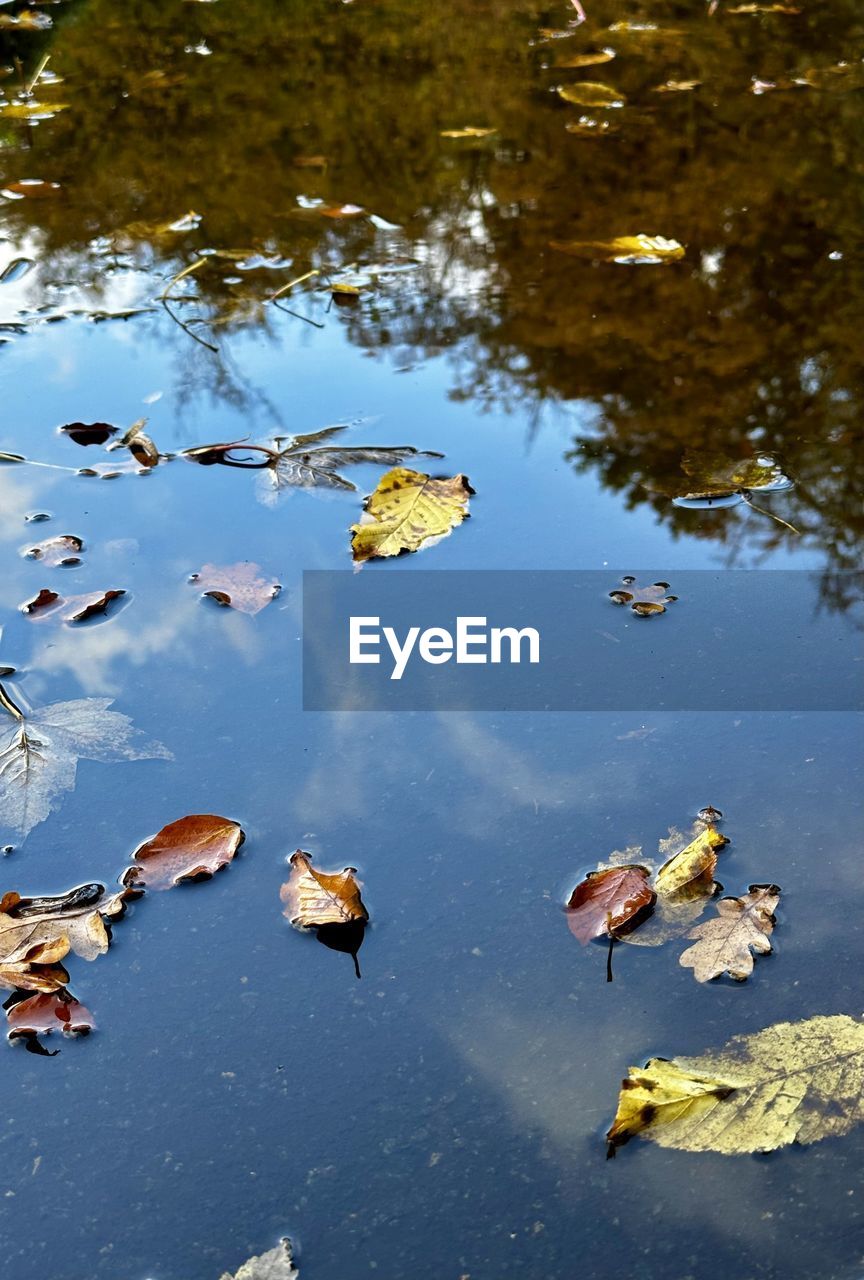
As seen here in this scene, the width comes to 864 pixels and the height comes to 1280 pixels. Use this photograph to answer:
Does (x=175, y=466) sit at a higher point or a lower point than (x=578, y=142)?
lower

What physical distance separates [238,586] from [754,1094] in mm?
1198

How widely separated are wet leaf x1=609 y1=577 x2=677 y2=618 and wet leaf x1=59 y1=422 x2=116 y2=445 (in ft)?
3.91

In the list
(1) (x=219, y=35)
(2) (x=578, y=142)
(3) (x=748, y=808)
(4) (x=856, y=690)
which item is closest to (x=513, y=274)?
(2) (x=578, y=142)

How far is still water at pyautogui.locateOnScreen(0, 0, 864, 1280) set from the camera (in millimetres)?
1167

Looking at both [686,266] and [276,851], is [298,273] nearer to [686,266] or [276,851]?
[686,266]

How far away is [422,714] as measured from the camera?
5.70 feet

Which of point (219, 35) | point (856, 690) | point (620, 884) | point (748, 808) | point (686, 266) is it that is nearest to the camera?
point (620, 884)

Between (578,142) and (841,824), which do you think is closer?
(841,824)

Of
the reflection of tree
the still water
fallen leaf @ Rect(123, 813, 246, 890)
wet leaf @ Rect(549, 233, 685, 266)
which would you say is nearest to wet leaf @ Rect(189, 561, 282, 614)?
the still water

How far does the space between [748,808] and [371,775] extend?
525 millimetres

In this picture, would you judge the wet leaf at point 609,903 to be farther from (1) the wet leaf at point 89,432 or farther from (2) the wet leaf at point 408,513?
(1) the wet leaf at point 89,432

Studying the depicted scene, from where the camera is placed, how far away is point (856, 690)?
1.74 metres

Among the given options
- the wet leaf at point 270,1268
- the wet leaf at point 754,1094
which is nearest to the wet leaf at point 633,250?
the wet leaf at point 754,1094

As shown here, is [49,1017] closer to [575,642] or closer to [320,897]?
[320,897]
